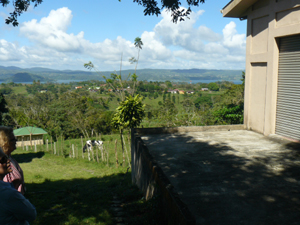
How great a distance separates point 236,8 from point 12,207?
9537 mm

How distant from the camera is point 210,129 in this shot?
988cm

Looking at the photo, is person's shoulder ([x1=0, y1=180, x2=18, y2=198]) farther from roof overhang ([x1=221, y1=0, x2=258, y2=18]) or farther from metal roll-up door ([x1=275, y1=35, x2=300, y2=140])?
roof overhang ([x1=221, y1=0, x2=258, y2=18])

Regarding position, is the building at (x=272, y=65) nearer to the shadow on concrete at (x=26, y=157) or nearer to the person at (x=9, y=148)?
the person at (x=9, y=148)

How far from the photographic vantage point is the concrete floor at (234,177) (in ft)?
11.9

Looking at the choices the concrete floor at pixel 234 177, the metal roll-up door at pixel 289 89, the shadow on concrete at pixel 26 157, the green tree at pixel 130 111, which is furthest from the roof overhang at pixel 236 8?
the shadow on concrete at pixel 26 157

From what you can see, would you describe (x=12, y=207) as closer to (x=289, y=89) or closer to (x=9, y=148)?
(x=9, y=148)

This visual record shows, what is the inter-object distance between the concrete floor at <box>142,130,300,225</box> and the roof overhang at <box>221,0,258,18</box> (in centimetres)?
455

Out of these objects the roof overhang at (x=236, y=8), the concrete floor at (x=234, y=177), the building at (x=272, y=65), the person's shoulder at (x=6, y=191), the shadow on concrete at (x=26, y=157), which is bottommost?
the shadow on concrete at (x=26, y=157)

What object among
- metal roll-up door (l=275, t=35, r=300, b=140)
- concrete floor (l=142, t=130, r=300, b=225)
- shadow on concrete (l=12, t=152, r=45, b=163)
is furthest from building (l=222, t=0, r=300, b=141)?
shadow on concrete (l=12, t=152, r=45, b=163)

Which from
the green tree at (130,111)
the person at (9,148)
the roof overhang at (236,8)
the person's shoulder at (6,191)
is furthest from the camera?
the green tree at (130,111)

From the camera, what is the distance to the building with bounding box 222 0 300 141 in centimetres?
758

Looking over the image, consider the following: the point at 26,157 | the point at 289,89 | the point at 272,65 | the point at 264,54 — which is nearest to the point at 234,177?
Answer: the point at 289,89

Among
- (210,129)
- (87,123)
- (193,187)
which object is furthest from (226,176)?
(87,123)

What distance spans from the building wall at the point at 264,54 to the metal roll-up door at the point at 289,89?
0.52 ft
